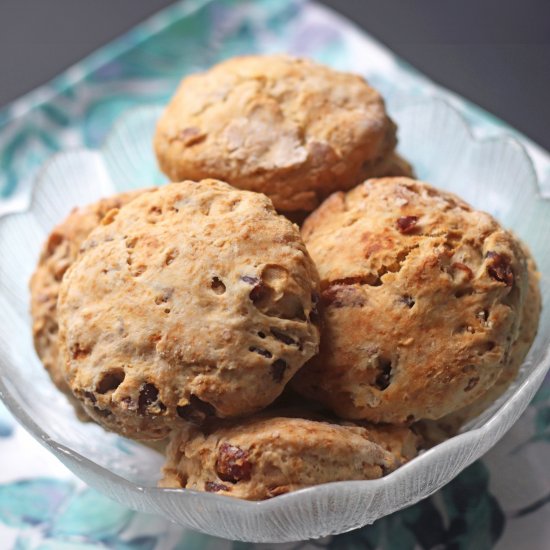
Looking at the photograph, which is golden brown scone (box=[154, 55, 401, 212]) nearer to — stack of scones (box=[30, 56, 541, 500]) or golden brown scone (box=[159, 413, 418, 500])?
stack of scones (box=[30, 56, 541, 500])

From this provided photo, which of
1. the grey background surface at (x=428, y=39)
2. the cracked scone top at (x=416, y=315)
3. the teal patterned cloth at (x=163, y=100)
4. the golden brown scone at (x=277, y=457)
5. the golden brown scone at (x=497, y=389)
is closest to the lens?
the golden brown scone at (x=277, y=457)

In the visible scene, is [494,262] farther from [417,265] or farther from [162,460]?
[162,460]

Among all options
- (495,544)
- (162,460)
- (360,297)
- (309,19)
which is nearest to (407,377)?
(360,297)

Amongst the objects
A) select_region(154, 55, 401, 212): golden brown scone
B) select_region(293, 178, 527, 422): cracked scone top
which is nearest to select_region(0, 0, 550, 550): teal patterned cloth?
select_region(293, 178, 527, 422): cracked scone top

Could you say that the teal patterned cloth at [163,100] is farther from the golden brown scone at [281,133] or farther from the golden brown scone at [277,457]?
the golden brown scone at [281,133]

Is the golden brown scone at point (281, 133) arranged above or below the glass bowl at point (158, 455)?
above

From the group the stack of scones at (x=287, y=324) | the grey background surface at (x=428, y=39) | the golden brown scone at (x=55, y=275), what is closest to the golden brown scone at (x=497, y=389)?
the stack of scones at (x=287, y=324)
